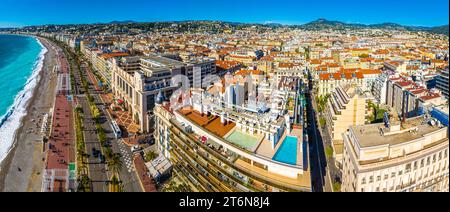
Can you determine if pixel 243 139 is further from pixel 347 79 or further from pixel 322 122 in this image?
pixel 347 79

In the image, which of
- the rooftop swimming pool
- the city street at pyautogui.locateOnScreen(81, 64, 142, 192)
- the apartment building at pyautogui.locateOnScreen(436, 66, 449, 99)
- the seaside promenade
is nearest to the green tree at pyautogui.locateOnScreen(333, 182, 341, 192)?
the rooftop swimming pool

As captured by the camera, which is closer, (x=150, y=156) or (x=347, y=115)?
(x=150, y=156)

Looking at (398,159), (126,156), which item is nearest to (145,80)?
(126,156)

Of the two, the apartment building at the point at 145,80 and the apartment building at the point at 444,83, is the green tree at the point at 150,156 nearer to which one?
the apartment building at the point at 145,80

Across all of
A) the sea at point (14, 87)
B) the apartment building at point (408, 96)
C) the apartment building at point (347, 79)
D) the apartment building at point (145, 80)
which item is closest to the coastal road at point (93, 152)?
the apartment building at point (145, 80)
